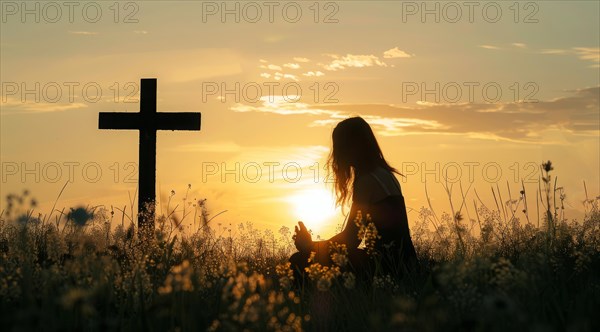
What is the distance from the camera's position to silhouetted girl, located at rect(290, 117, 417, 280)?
7691 millimetres

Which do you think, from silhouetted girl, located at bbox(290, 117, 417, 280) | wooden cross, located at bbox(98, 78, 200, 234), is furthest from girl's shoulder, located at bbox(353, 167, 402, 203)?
wooden cross, located at bbox(98, 78, 200, 234)

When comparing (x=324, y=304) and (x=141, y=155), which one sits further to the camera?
(x=141, y=155)

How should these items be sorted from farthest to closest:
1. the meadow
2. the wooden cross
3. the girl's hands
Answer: the wooden cross
the girl's hands
the meadow

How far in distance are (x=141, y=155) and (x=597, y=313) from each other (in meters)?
10.1

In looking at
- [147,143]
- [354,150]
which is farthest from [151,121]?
[354,150]

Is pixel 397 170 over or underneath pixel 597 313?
over

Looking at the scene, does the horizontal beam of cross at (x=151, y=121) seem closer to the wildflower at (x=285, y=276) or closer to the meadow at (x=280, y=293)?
the meadow at (x=280, y=293)

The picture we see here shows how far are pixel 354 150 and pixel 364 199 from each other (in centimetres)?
53

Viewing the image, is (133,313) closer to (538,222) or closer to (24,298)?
→ (24,298)

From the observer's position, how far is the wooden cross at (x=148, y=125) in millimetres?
13453

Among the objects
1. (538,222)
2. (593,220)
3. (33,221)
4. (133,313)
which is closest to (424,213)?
(538,222)

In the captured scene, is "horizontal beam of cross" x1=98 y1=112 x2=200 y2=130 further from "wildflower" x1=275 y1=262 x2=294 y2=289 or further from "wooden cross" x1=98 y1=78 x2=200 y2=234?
"wildflower" x1=275 y1=262 x2=294 y2=289

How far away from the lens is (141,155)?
1349 centimetres

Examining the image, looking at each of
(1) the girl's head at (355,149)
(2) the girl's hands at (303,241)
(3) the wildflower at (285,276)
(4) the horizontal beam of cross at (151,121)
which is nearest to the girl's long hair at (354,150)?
(1) the girl's head at (355,149)
